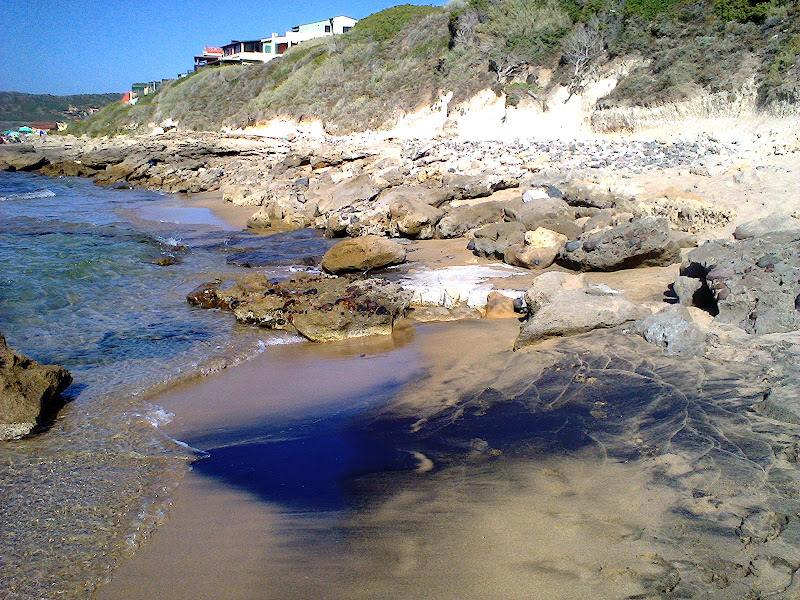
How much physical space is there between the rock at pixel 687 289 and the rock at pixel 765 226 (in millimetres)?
1838

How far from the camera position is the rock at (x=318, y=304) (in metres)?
6.81

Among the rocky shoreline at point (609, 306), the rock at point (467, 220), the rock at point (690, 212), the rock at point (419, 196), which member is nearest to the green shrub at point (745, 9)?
the rocky shoreline at point (609, 306)

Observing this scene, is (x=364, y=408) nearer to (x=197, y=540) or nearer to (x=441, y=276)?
(x=197, y=540)

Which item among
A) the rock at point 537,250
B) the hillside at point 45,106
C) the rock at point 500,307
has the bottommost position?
the rock at point 500,307

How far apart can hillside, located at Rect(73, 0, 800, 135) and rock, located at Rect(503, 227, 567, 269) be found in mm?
9197

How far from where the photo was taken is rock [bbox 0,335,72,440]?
435cm

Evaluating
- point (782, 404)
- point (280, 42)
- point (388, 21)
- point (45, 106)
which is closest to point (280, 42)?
point (280, 42)

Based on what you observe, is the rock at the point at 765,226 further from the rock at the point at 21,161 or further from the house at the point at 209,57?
the house at the point at 209,57

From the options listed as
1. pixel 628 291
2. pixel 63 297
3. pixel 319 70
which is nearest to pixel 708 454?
pixel 628 291

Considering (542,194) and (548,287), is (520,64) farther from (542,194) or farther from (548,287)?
(548,287)

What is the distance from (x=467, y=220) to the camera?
11156 millimetres

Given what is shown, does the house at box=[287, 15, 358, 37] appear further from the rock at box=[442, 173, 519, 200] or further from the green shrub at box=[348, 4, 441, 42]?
the rock at box=[442, 173, 519, 200]

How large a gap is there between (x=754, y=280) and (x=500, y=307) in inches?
103

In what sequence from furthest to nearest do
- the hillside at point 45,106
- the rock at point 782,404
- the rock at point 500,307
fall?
the hillside at point 45,106 < the rock at point 500,307 < the rock at point 782,404
